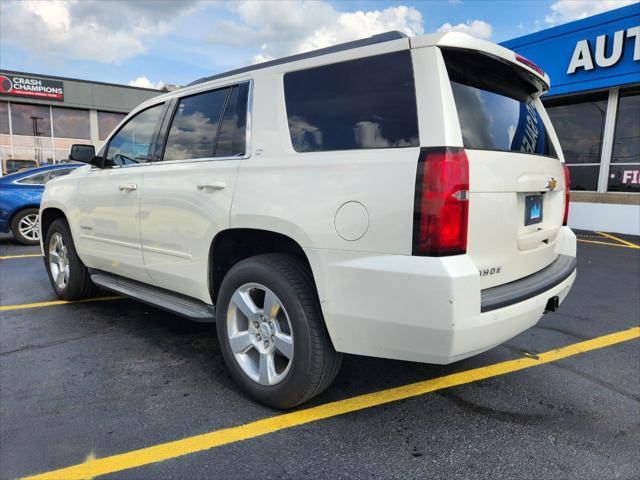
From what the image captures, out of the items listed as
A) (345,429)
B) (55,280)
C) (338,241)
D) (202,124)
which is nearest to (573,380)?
(345,429)

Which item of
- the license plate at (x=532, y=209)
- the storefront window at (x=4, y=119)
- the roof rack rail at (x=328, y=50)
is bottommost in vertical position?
the license plate at (x=532, y=209)

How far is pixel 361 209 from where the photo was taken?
2.19m

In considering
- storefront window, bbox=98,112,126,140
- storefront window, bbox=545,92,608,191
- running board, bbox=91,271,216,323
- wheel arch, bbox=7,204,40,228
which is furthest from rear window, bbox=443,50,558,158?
storefront window, bbox=98,112,126,140

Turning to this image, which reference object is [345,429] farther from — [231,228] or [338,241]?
[231,228]

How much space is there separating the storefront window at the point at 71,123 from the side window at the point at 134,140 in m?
26.8

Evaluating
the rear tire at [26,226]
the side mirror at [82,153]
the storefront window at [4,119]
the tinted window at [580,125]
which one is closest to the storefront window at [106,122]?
the storefront window at [4,119]

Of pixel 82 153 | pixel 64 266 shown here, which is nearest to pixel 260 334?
pixel 82 153

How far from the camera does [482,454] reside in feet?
7.46

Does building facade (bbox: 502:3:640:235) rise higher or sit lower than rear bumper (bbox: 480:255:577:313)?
higher

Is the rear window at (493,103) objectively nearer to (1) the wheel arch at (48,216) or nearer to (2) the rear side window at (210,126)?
(2) the rear side window at (210,126)

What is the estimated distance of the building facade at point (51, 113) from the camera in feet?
83.7

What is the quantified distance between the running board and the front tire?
0.24 m

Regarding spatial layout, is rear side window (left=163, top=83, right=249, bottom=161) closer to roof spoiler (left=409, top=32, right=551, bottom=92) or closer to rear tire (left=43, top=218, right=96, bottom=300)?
roof spoiler (left=409, top=32, right=551, bottom=92)

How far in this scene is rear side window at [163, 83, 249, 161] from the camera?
294cm
